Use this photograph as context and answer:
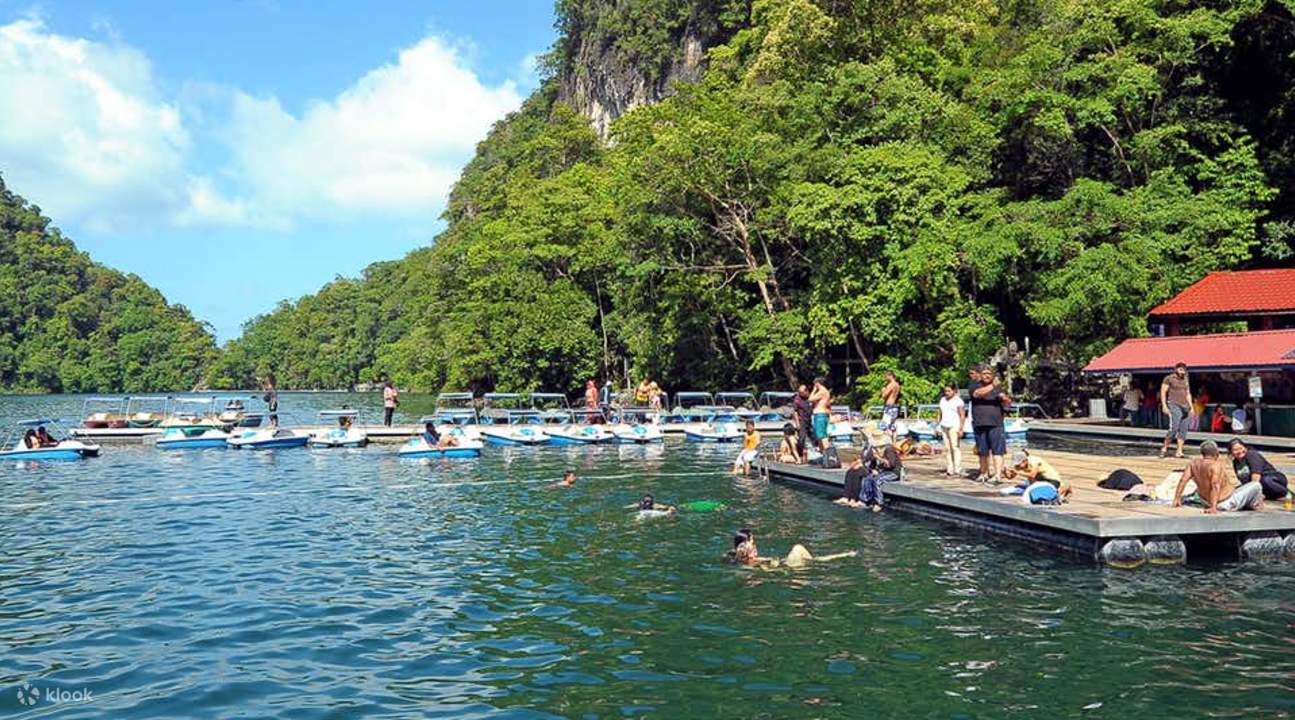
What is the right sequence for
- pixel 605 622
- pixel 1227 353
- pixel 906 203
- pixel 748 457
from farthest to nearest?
1. pixel 906 203
2. pixel 1227 353
3. pixel 748 457
4. pixel 605 622

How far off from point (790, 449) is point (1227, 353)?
14.6 metres

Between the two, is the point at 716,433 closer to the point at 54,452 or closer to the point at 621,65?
the point at 54,452

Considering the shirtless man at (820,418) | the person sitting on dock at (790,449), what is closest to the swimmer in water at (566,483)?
the person sitting on dock at (790,449)

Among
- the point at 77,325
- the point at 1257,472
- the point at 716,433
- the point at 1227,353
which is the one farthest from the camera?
the point at 77,325

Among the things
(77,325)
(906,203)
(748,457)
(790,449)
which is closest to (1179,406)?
(790,449)

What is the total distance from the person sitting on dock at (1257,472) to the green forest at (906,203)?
22.8 meters

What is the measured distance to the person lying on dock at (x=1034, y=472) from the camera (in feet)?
59.3

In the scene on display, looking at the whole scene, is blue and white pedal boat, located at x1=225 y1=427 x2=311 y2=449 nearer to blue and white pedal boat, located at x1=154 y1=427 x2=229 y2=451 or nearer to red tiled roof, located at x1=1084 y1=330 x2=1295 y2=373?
blue and white pedal boat, located at x1=154 y1=427 x2=229 y2=451

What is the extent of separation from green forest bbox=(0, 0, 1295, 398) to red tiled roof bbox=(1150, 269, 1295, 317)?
1.89 metres

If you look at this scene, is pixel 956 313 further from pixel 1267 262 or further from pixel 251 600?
pixel 251 600

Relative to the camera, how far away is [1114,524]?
15.3 meters

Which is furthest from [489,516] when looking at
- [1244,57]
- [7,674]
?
[1244,57]

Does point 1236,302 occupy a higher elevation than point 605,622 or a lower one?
higher

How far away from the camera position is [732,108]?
5659 centimetres
